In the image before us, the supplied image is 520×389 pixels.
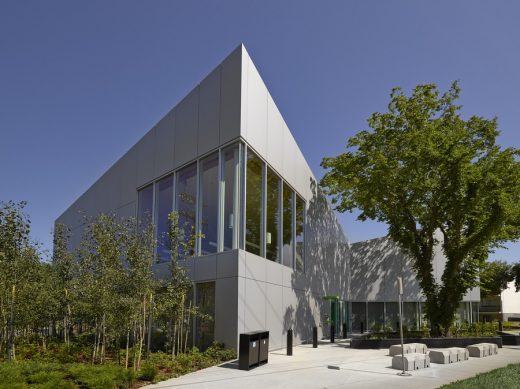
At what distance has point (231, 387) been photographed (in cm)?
1221

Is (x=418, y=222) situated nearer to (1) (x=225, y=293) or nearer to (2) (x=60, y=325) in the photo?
(1) (x=225, y=293)

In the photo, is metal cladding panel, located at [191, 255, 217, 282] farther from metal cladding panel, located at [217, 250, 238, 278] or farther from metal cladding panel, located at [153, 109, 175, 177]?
metal cladding panel, located at [153, 109, 175, 177]

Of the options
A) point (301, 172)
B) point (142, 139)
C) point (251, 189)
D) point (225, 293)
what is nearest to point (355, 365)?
point (225, 293)

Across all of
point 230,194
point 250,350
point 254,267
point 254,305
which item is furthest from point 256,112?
point 250,350

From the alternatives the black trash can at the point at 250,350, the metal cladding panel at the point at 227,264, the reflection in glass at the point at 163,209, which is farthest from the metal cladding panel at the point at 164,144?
the black trash can at the point at 250,350

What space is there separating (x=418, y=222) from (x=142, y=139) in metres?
15.3

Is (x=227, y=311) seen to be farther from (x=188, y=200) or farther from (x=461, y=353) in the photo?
(x=461, y=353)

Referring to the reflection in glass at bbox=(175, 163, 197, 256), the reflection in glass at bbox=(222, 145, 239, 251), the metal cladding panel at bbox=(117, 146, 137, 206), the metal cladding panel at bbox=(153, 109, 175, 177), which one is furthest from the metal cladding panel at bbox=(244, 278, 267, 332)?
the metal cladding panel at bbox=(117, 146, 137, 206)

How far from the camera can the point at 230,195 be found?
1969 cm

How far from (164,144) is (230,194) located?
5.70 meters

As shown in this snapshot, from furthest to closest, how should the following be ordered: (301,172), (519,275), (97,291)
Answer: (519,275) → (301,172) → (97,291)

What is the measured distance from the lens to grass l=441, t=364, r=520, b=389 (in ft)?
37.6

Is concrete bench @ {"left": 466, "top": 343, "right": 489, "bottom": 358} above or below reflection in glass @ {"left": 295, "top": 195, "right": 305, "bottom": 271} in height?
below

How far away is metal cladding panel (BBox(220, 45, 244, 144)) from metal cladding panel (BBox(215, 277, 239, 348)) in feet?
17.7
